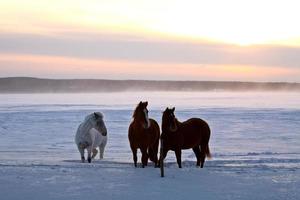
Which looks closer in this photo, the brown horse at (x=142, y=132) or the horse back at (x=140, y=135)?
the brown horse at (x=142, y=132)

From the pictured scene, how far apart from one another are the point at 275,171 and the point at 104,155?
5423 millimetres

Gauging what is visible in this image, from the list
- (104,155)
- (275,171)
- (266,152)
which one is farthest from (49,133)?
(275,171)

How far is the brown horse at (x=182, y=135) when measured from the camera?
8562mm

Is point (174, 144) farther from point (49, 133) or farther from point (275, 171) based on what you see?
point (49, 133)

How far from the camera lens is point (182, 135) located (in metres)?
8.95

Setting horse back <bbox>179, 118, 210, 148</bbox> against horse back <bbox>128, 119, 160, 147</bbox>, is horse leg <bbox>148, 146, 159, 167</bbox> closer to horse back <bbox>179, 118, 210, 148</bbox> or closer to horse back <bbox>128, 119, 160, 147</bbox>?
horse back <bbox>128, 119, 160, 147</bbox>

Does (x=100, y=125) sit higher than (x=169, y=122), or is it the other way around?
(x=169, y=122)

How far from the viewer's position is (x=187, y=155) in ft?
39.9

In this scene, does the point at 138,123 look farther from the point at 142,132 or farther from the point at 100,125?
the point at 100,125

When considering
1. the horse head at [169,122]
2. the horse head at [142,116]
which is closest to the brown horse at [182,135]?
the horse head at [169,122]

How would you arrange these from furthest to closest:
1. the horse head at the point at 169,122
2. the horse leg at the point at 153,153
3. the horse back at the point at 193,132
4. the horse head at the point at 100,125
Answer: the horse head at the point at 100,125 < the horse leg at the point at 153,153 < the horse back at the point at 193,132 < the horse head at the point at 169,122

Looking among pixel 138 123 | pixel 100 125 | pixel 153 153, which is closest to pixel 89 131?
pixel 100 125

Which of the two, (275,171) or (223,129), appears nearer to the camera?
(275,171)

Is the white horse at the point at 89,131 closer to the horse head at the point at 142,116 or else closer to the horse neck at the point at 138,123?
the horse neck at the point at 138,123
